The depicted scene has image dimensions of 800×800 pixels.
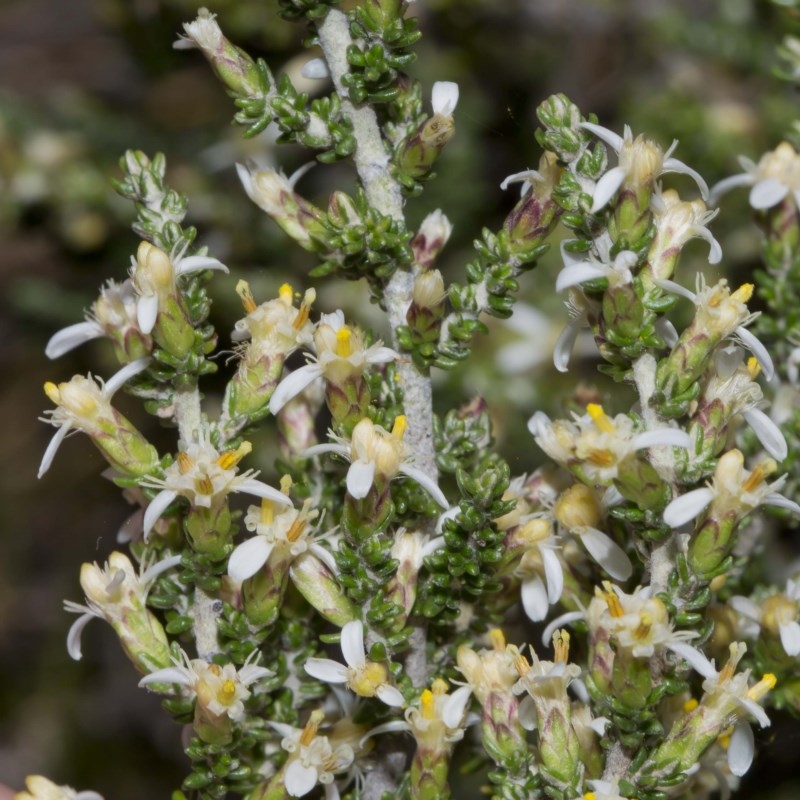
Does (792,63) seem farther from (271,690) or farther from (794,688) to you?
(271,690)

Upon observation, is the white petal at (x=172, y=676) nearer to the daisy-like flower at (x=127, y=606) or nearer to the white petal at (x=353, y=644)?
the daisy-like flower at (x=127, y=606)

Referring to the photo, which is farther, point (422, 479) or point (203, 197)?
point (203, 197)

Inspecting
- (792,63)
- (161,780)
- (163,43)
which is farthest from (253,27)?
(161,780)

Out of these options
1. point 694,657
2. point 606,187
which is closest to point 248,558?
point 694,657

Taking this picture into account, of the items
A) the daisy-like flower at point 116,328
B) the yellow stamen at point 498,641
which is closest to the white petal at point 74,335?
the daisy-like flower at point 116,328

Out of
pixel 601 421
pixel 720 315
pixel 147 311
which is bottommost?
pixel 147 311

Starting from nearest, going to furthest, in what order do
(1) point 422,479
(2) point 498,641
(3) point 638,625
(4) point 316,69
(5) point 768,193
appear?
(3) point 638,625
(1) point 422,479
(2) point 498,641
(4) point 316,69
(5) point 768,193

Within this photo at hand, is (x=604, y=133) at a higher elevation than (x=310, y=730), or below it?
higher

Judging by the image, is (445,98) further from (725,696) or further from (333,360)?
(725,696)
